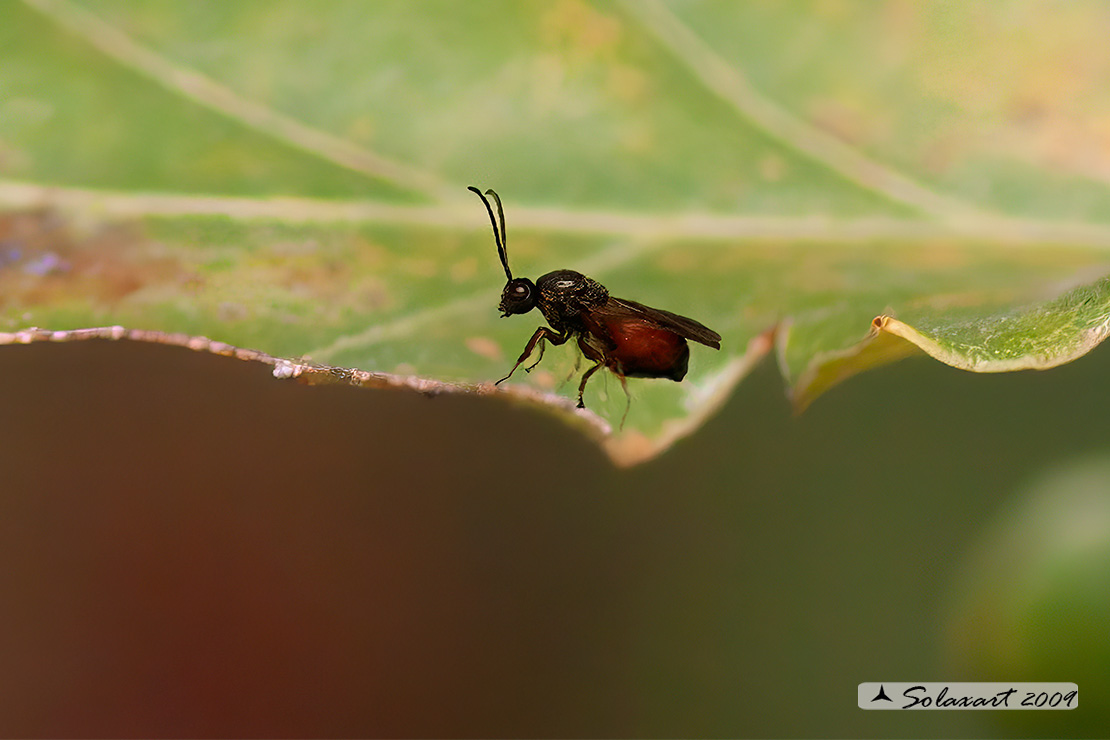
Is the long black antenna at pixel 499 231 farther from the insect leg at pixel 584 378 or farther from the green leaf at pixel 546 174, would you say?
the insect leg at pixel 584 378

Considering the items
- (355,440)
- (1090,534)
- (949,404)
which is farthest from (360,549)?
(1090,534)

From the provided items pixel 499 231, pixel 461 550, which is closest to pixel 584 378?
pixel 499 231

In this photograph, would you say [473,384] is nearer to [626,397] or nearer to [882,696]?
[626,397]

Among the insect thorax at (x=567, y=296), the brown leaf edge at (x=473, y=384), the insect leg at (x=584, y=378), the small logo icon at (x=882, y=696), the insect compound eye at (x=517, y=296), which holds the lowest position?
the brown leaf edge at (x=473, y=384)

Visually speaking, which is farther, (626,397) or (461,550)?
(461,550)

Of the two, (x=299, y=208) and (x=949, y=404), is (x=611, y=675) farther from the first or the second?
(x=299, y=208)

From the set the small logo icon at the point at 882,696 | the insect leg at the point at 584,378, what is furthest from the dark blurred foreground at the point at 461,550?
the insect leg at the point at 584,378
